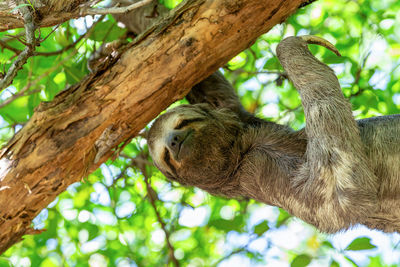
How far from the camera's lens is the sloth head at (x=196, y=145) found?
6.61 m

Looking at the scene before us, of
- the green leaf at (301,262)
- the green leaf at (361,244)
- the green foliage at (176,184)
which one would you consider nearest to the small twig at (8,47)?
the green foliage at (176,184)

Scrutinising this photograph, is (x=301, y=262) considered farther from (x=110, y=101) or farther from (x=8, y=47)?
(x=8, y=47)

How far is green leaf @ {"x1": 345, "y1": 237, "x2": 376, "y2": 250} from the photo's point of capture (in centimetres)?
611

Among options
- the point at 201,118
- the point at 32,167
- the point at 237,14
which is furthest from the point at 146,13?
the point at 32,167

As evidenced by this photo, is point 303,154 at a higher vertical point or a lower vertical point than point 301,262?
higher

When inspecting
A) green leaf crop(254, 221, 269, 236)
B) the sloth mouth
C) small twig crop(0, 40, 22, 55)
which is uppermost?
small twig crop(0, 40, 22, 55)

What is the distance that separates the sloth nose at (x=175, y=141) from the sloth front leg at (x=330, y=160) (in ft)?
6.07

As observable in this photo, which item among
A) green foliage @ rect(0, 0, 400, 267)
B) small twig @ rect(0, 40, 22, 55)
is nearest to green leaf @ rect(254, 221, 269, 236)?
green foliage @ rect(0, 0, 400, 267)

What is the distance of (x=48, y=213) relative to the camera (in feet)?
28.3

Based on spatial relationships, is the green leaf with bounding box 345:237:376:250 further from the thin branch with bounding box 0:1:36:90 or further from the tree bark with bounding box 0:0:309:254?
the thin branch with bounding box 0:1:36:90

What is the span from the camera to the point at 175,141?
6.56 metres

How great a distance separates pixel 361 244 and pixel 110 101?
4119mm

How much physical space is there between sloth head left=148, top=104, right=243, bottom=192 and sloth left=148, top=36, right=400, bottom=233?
16mm

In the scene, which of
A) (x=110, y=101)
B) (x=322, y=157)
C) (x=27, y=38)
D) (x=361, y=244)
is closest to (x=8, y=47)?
(x=27, y=38)
